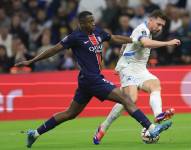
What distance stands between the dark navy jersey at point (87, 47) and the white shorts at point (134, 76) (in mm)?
1142

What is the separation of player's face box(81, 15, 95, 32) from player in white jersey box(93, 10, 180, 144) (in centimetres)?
101

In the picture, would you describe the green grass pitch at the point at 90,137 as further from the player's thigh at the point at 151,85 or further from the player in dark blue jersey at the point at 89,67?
the player's thigh at the point at 151,85

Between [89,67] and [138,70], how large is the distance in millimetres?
1362

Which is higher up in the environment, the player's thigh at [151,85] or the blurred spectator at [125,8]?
the player's thigh at [151,85]

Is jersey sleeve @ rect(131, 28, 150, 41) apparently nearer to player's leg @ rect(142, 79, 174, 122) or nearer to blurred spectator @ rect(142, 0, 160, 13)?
player's leg @ rect(142, 79, 174, 122)

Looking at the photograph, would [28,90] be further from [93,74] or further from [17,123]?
[93,74]

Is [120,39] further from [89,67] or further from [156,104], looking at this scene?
[156,104]

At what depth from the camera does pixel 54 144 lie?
41.8 ft

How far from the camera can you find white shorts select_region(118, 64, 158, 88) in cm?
1319

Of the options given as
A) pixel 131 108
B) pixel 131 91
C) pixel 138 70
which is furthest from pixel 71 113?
pixel 138 70

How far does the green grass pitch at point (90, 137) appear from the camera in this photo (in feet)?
39.9

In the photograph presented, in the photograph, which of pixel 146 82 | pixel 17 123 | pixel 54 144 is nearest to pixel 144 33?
pixel 146 82

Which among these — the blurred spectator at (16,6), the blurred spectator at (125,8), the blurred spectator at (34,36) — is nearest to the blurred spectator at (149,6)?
the blurred spectator at (125,8)

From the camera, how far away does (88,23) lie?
12.0 m
